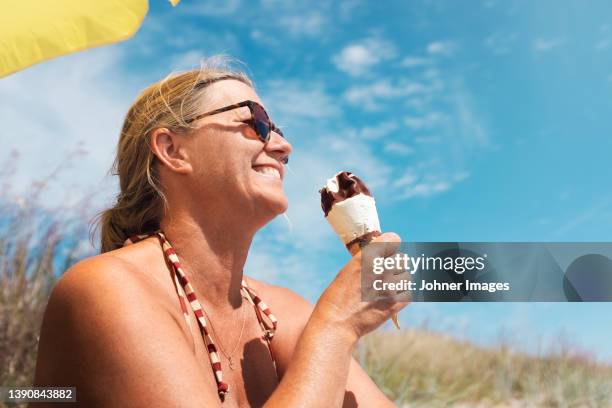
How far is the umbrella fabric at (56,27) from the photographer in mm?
2383

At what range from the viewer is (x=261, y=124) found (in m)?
3.44

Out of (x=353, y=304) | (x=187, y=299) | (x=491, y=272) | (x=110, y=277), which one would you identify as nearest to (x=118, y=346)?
(x=110, y=277)

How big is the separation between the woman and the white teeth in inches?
0.4

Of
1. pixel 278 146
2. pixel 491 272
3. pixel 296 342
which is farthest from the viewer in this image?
pixel 491 272

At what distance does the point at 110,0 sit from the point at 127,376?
1.34 meters

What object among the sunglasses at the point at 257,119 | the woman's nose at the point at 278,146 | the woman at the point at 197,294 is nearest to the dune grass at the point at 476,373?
the woman at the point at 197,294

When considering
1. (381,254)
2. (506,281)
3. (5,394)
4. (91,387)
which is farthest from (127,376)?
(5,394)

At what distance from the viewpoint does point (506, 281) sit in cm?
410

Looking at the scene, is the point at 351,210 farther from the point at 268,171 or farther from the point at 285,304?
the point at 285,304

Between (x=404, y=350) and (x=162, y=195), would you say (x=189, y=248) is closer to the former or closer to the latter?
(x=162, y=195)

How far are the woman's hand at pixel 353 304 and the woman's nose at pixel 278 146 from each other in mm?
848

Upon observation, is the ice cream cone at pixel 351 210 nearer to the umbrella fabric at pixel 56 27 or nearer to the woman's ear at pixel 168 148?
the woman's ear at pixel 168 148

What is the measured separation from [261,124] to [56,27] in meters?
1.23

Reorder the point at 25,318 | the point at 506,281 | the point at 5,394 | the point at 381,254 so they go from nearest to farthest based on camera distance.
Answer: the point at 381,254
the point at 506,281
the point at 5,394
the point at 25,318
